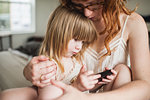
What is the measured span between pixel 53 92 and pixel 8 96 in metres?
0.25

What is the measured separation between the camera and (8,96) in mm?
722

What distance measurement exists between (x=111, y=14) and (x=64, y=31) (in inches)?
10.1

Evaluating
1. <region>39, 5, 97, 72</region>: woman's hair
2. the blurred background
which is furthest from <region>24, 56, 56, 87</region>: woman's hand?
the blurred background

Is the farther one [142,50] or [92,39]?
[92,39]

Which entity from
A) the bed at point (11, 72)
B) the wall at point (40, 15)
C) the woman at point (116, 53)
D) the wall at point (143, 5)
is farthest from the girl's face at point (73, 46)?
the wall at point (40, 15)

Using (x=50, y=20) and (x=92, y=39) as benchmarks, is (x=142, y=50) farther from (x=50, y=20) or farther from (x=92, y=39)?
(x=50, y=20)

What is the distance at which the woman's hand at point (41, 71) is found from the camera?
68 centimetres

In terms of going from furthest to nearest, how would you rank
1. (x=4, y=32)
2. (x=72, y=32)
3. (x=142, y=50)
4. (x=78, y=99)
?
(x=4, y=32) → (x=72, y=32) → (x=142, y=50) → (x=78, y=99)

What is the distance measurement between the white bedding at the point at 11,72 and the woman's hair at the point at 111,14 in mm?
760

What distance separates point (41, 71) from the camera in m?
0.69

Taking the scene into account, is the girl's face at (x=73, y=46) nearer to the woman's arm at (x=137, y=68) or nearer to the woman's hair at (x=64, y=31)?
the woman's hair at (x=64, y=31)

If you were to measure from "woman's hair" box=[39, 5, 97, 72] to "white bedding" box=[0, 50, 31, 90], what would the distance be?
22.4 inches

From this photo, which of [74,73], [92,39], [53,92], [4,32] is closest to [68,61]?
[74,73]

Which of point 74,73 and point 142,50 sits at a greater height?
point 142,50
